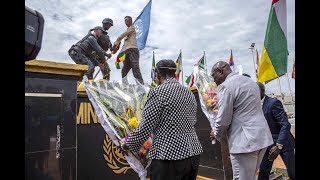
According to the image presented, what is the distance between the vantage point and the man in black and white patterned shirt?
7.09ft

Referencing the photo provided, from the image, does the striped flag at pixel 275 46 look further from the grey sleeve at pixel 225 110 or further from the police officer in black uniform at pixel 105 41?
the police officer in black uniform at pixel 105 41

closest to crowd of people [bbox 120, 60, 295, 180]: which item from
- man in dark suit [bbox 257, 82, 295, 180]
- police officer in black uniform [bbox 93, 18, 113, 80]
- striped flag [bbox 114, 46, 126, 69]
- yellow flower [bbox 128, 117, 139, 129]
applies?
man in dark suit [bbox 257, 82, 295, 180]

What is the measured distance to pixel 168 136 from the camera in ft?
7.25

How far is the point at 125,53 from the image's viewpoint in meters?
6.82

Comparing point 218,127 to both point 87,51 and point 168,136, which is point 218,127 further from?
point 87,51

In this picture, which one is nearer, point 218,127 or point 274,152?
point 218,127

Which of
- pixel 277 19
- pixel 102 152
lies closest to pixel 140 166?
pixel 102 152

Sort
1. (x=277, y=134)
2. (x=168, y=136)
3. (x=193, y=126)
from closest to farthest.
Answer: (x=168, y=136) < (x=193, y=126) < (x=277, y=134)

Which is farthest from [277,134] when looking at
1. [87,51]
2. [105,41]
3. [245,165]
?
[105,41]

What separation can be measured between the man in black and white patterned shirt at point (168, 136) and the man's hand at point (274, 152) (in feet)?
5.61

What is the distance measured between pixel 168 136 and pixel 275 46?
3.66 metres

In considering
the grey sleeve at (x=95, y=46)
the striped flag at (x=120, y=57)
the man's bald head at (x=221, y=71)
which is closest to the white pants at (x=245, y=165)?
the man's bald head at (x=221, y=71)

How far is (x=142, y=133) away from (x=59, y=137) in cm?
118
